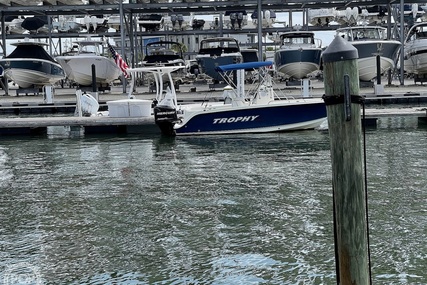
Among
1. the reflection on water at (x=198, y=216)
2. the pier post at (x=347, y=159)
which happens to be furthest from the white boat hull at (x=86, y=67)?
the pier post at (x=347, y=159)

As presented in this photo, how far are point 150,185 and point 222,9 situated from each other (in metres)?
21.9

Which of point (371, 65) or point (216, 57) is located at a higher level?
point (216, 57)

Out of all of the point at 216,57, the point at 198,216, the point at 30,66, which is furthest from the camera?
the point at 30,66

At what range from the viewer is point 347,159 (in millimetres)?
4121

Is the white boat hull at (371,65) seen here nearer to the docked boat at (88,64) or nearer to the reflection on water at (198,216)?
the docked boat at (88,64)

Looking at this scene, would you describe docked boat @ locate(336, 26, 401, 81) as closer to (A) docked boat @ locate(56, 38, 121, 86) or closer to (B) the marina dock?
(B) the marina dock

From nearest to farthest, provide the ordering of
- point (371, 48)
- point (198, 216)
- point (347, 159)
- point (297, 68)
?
1. point (347, 159)
2. point (198, 216)
3. point (371, 48)
4. point (297, 68)

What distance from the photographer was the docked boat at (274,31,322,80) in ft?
95.2

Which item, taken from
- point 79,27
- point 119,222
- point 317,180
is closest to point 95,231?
point 119,222

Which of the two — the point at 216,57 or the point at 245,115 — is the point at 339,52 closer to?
the point at 245,115

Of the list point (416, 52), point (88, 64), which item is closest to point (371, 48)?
point (416, 52)

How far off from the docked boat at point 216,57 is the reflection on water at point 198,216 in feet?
49.4

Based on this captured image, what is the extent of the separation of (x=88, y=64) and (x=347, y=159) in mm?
25985

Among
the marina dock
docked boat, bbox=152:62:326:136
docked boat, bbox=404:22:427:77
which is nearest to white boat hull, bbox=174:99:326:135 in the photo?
docked boat, bbox=152:62:326:136
